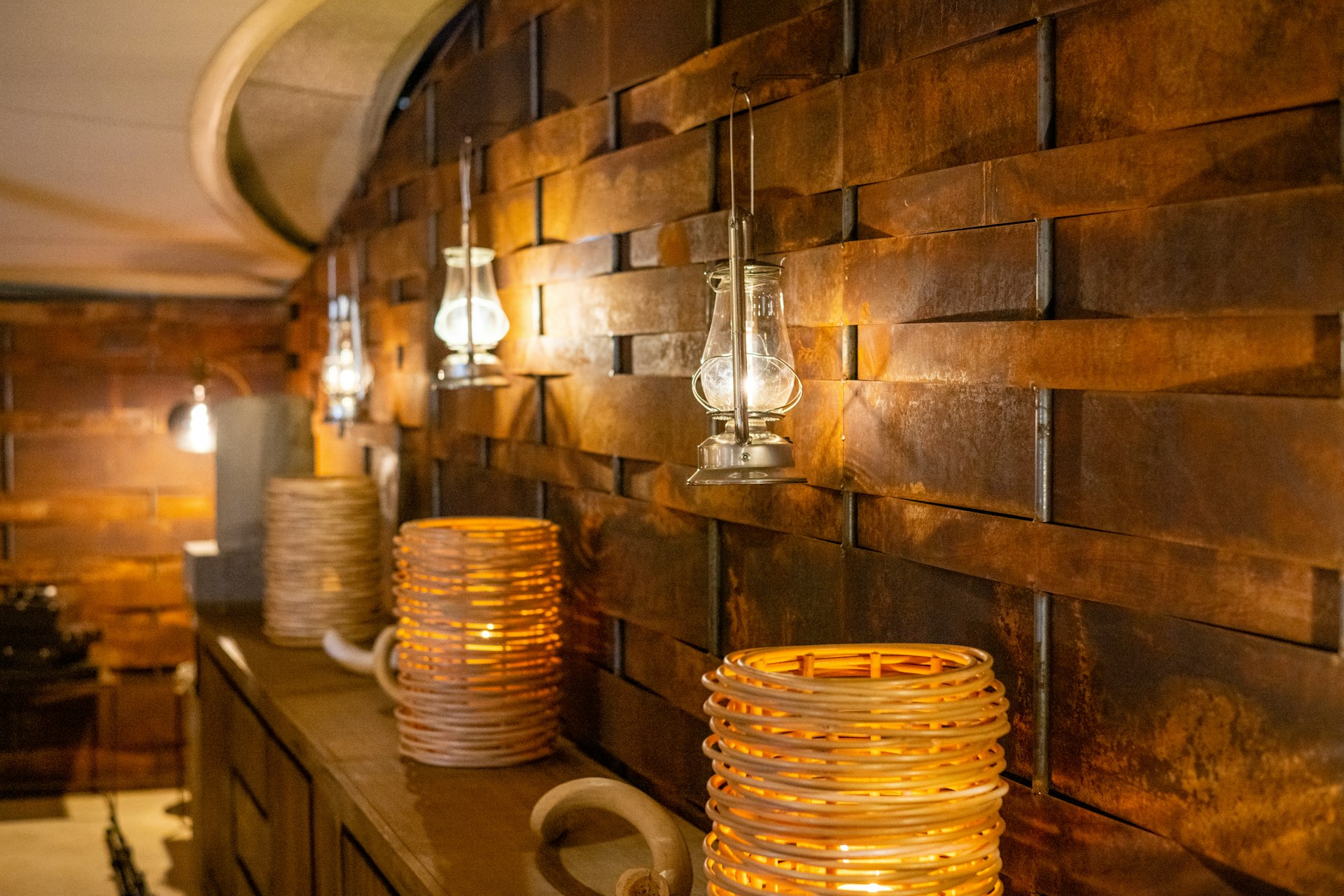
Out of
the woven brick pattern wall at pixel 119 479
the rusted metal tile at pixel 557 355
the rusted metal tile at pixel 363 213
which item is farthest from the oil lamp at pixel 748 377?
the woven brick pattern wall at pixel 119 479

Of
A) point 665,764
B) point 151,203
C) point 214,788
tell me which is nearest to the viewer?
point 665,764

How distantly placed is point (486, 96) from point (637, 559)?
5.09ft

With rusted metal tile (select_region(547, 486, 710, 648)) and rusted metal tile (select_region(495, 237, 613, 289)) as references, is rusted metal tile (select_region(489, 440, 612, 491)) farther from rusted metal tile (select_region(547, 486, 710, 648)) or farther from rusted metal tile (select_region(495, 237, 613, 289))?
rusted metal tile (select_region(495, 237, 613, 289))

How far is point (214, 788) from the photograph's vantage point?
4555 mm

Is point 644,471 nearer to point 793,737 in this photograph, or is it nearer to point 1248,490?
point 793,737

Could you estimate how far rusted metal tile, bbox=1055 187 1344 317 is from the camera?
1384 mm

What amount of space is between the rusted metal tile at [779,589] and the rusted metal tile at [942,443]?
0.19 m

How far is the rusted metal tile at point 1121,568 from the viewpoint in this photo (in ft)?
4.65

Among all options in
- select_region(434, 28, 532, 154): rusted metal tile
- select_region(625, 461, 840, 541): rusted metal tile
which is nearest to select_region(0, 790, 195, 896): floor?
select_region(434, 28, 532, 154): rusted metal tile

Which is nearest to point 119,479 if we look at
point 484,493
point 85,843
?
point 85,843

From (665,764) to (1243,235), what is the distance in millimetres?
1718

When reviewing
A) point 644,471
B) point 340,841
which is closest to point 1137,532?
point 644,471

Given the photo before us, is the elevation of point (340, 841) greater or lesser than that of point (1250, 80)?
lesser

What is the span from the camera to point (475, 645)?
9.43 feet
